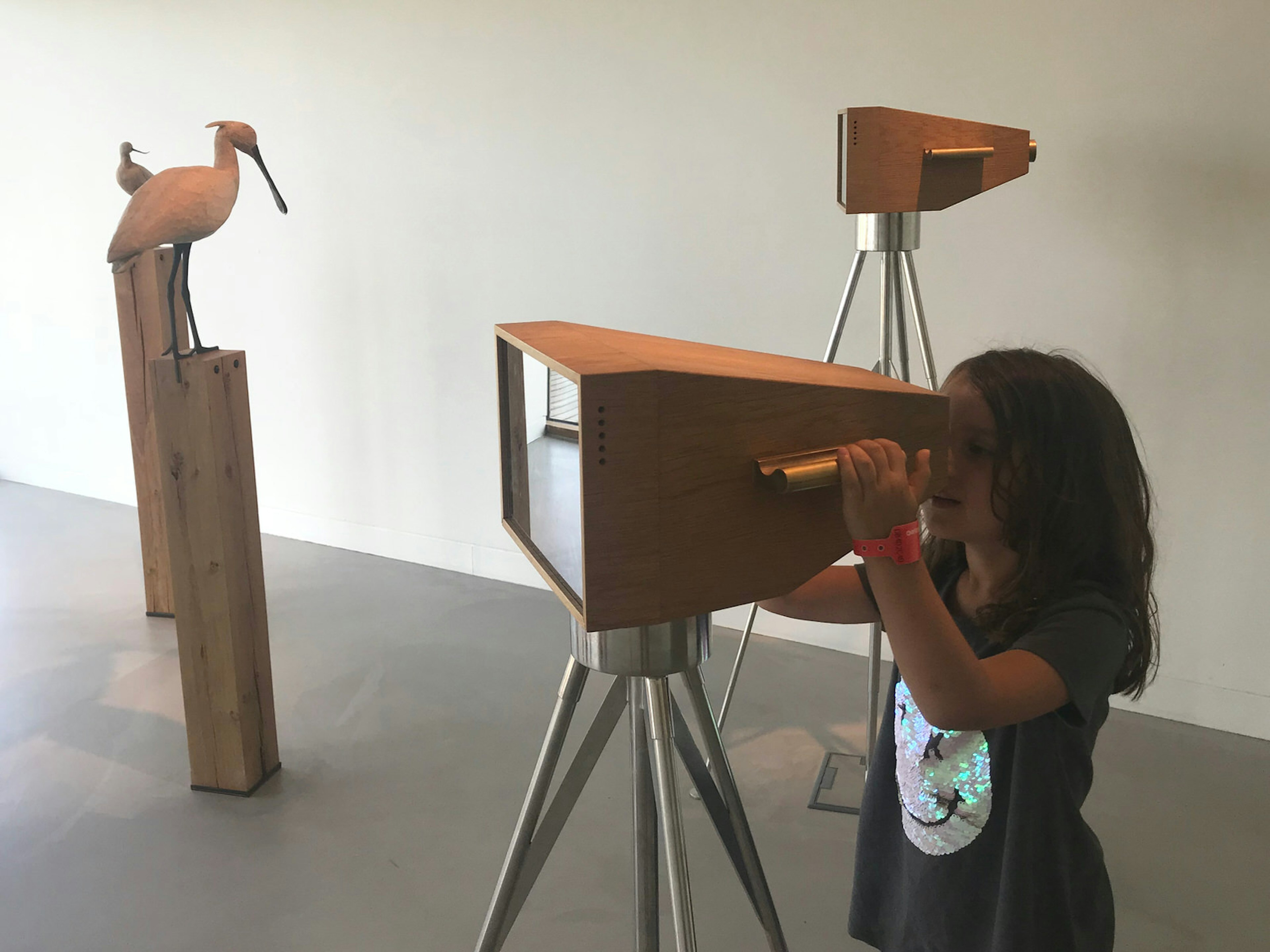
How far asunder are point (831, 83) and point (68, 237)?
3.38 m

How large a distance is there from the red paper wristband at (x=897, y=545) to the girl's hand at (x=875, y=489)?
0.8 inches

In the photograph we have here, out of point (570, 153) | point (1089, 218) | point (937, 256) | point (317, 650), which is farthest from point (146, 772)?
point (1089, 218)

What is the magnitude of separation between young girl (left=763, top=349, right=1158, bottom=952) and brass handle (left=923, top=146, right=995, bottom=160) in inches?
36.8

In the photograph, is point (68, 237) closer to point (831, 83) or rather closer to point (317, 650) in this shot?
point (317, 650)

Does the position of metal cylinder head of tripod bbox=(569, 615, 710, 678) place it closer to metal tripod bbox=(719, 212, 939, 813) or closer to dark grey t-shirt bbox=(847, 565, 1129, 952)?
dark grey t-shirt bbox=(847, 565, 1129, 952)

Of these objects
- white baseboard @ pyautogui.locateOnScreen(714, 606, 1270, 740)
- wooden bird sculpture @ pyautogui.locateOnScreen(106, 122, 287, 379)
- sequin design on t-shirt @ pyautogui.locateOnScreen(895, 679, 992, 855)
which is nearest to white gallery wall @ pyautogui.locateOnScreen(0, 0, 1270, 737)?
white baseboard @ pyautogui.locateOnScreen(714, 606, 1270, 740)

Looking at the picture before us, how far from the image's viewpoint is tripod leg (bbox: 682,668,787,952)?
4.15ft

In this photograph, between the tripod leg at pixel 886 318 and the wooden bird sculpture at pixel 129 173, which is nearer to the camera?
the tripod leg at pixel 886 318

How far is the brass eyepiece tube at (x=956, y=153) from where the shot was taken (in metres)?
1.98

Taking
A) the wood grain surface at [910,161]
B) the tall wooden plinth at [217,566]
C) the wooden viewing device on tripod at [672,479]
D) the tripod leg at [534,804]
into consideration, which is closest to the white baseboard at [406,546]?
the tall wooden plinth at [217,566]

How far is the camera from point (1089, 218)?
2520 millimetres

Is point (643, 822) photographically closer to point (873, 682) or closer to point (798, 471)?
point (798, 471)

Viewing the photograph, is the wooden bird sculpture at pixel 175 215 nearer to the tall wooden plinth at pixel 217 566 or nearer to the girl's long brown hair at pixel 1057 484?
the tall wooden plinth at pixel 217 566

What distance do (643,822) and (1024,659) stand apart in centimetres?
49
